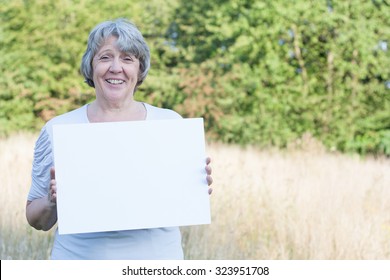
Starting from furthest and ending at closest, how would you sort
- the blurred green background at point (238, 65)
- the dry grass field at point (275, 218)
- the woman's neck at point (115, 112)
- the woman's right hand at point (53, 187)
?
the blurred green background at point (238, 65) → the dry grass field at point (275, 218) → the woman's neck at point (115, 112) → the woman's right hand at point (53, 187)

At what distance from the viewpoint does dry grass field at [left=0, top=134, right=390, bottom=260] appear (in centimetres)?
461

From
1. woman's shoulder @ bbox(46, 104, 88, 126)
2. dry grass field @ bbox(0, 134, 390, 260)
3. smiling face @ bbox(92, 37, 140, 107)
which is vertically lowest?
dry grass field @ bbox(0, 134, 390, 260)

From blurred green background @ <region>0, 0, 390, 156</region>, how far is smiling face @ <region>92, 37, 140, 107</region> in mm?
8092

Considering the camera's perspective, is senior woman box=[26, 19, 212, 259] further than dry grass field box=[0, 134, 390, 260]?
No

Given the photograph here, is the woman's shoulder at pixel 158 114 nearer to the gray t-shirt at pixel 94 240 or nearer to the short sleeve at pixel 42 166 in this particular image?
the gray t-shirt at pixel 94 240

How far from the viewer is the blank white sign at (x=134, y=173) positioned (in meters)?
2.23

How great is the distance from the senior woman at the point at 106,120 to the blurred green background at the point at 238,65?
26.5ft

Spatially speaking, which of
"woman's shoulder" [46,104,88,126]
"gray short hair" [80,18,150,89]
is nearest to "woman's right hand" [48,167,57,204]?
"woman's shoulder" [46,104,88,126]

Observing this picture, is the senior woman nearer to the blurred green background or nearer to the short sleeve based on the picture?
the short sleeve

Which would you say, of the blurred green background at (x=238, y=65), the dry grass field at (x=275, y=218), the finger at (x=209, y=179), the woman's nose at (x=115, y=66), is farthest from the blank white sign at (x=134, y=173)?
the blurred green background at (x=238, y=65)

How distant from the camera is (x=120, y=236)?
2273 millimetres

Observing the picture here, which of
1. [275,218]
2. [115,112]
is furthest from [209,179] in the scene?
[275,218]
